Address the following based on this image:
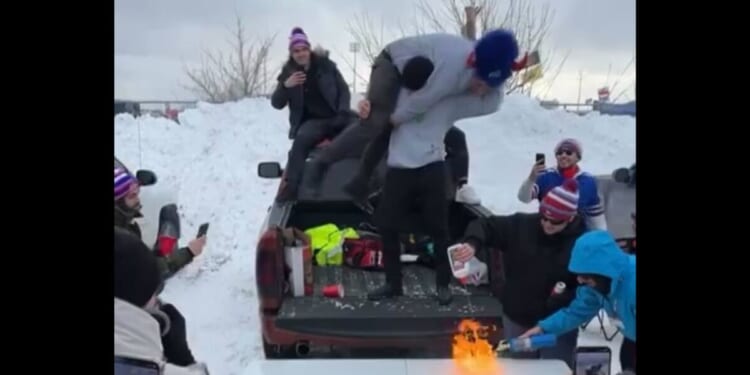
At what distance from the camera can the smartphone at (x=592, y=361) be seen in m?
2.58

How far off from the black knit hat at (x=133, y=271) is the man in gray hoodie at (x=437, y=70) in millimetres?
1804

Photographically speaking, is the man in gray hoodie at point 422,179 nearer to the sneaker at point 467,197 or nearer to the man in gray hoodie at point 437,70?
the man in gray hoodie at point 437,70

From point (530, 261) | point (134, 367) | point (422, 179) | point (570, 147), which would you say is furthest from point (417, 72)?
point (134, 367)

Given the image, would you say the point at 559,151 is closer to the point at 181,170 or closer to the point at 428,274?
the point at 428,274

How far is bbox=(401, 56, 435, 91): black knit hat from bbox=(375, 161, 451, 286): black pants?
1.41 feet

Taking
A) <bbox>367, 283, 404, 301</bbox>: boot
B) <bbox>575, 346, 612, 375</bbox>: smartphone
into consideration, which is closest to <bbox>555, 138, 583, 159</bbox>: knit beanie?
<bbox>367, 283, 404, 301</bbox>: boot

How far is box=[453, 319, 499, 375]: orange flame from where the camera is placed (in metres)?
2.86

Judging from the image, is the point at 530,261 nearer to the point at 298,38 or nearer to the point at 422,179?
the point at 422,179
